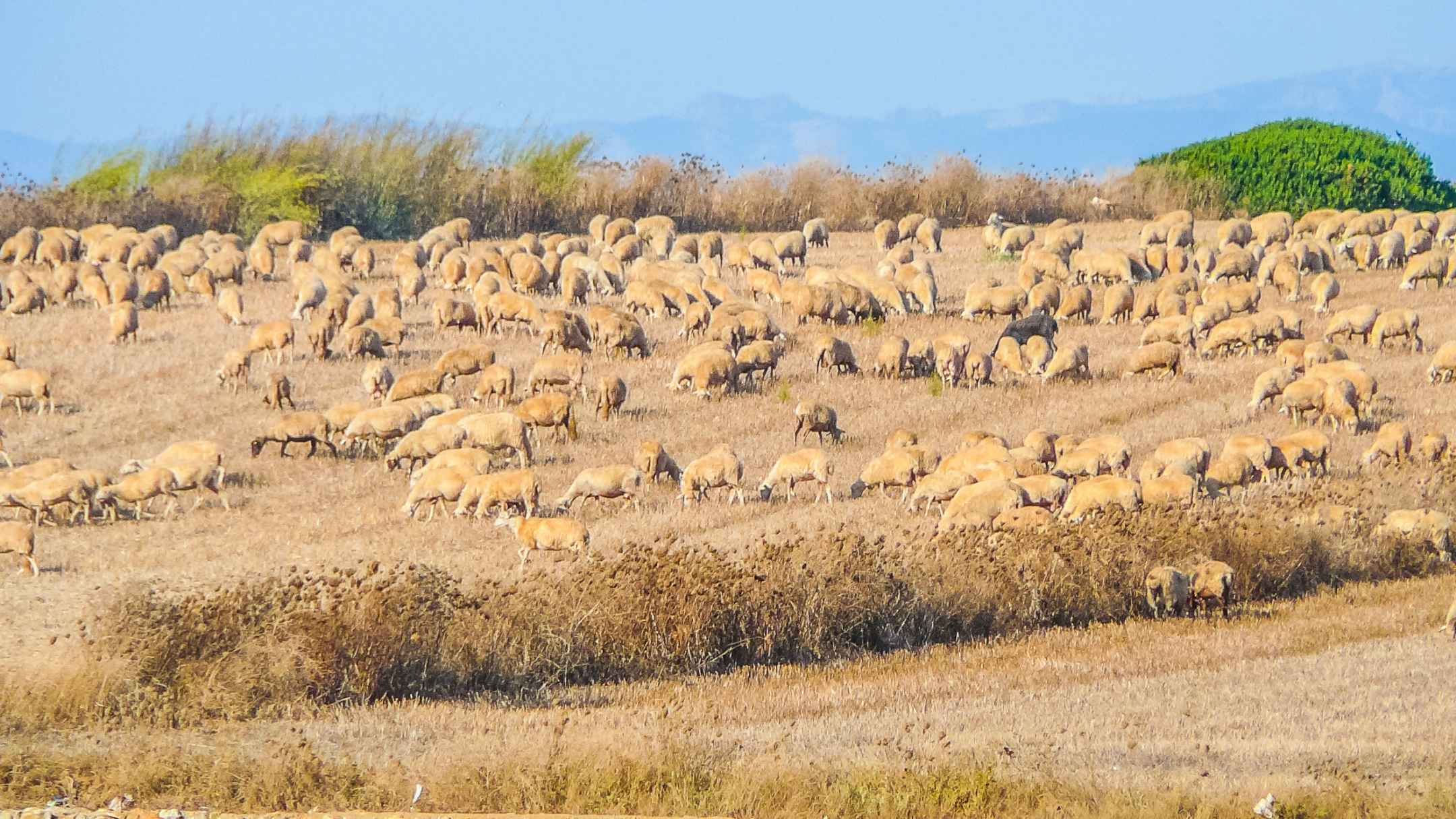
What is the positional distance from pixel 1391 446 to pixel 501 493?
968 cm

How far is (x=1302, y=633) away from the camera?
1466 cm

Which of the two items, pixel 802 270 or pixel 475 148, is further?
pixel 475 148

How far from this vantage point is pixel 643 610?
13781 mm

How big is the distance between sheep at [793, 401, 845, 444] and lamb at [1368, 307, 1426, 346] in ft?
32.2

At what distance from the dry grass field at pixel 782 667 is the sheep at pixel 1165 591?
37 cm

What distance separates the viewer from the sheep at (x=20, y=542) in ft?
50.2

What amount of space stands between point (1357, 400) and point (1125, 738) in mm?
11920

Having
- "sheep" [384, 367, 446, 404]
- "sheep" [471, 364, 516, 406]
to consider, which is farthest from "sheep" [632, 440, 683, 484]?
"sheep" [384, 367, 446, 404]

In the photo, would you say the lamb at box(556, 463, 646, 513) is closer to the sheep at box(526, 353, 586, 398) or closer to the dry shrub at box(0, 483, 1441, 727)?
the dry shrub at box(0, 483, 1441, 727)

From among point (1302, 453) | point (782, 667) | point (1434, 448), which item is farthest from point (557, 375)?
point (1434, 448)

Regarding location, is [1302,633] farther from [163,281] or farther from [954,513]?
[163,281]

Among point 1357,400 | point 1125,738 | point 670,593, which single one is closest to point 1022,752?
point 1125,738

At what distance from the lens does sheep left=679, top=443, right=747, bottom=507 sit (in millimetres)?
18172

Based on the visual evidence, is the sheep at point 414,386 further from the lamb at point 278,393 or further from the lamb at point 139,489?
the lamb at point 139,489
